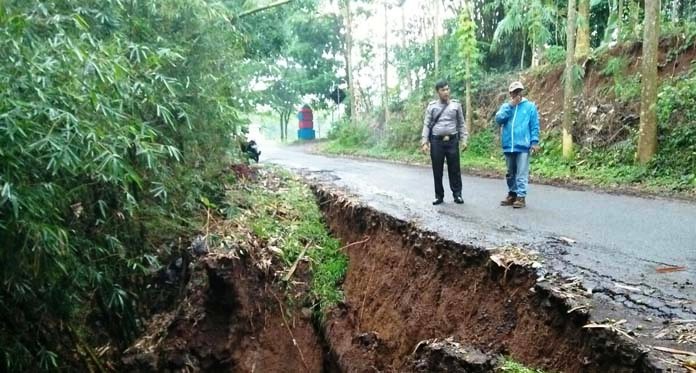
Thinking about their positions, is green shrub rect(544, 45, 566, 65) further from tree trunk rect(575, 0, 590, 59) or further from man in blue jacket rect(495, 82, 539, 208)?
man in blue jacket rect(495, 82, 539, 208)

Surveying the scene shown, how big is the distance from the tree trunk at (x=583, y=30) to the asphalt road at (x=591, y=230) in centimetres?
651

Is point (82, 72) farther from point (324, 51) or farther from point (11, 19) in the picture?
point (324, 51)

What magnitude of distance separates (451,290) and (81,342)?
3.94m

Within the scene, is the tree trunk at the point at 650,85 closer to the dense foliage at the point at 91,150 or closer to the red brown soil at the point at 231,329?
the red brown soil at the point at 231,329

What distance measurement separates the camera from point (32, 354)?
15.8 ft

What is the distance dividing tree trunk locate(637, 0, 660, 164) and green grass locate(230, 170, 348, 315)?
6.39 meters

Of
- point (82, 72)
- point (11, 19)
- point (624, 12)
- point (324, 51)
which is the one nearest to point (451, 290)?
point (82, 72)

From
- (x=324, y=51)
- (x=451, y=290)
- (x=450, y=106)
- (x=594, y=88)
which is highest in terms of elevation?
(x=324, y=51)

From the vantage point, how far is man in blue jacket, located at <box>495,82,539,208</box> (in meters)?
6.88

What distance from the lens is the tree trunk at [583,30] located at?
542 inches

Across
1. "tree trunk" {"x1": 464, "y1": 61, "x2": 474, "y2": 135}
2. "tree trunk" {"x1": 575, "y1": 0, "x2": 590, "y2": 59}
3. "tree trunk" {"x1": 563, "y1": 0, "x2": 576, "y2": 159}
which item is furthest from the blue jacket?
"tree trunk" {"x1": 464, "y1": 61, "x2": 474, "y2": 135}

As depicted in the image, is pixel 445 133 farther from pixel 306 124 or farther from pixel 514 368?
pixel 306 124

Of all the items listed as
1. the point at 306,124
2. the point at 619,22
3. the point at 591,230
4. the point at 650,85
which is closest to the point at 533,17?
the point at 619,22

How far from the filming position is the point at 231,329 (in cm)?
639
